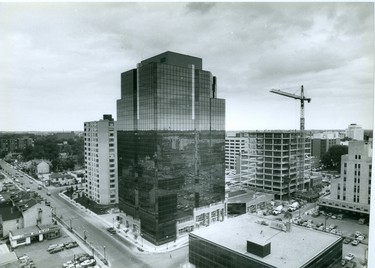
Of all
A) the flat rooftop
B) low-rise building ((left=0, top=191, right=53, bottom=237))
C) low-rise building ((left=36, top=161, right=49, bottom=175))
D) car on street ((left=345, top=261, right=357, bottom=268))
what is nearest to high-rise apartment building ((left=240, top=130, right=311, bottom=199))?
car on street ((left=345, top=261, right=357, bottom=268))

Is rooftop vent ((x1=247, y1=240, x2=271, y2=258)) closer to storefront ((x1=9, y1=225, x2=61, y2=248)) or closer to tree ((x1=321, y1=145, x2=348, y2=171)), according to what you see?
storefront ((x1=9, y1=225, x2=61, y2=248))

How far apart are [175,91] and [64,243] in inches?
711

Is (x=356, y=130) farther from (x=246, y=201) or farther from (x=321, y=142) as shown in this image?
(x=321, y=142)

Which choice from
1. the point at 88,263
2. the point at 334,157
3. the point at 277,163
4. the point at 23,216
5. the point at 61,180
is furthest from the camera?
the point at 334,157

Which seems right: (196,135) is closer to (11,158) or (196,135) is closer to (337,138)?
(337,138)

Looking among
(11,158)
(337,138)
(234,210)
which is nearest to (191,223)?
(234,210)

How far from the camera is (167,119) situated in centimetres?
2733

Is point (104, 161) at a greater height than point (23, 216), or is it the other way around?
point (104, 161)

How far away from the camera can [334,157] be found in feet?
182

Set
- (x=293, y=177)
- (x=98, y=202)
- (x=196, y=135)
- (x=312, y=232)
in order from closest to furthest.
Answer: (x=312, y=232) → (x=196, y=135) → (x=98, y=202) → (x=293, y=177)

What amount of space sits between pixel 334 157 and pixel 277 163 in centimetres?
1943

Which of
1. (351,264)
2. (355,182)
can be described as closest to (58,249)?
(351,264)

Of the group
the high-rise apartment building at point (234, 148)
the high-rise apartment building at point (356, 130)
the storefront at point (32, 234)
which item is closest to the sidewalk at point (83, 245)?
the storefront at point (32, 234)

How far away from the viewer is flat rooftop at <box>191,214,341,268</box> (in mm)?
17969
